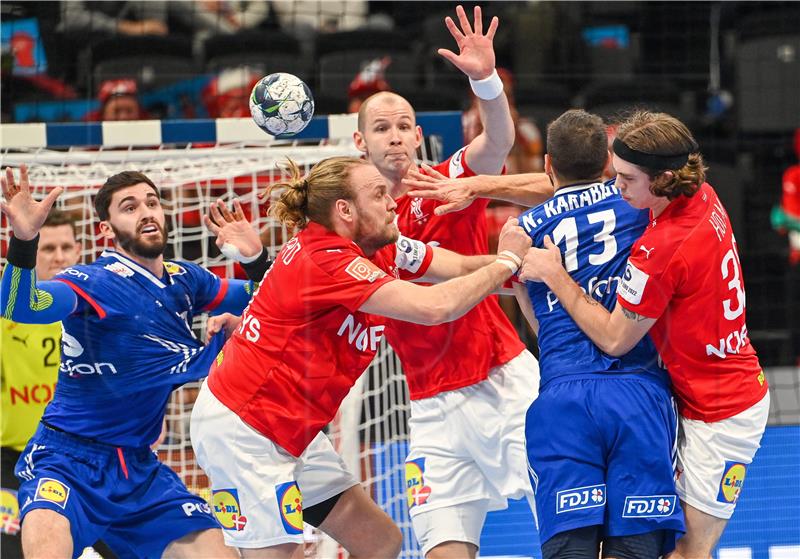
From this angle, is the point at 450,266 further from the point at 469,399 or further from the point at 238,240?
the point at 238,240

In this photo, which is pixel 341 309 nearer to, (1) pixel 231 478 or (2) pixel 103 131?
(1) pixel 231 478

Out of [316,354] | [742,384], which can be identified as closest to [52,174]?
[316,354]

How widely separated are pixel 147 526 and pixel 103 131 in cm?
235

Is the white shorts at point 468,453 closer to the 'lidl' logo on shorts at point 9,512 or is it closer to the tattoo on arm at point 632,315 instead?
the tattoo on arm at point 632,315

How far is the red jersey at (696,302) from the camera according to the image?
3.73m

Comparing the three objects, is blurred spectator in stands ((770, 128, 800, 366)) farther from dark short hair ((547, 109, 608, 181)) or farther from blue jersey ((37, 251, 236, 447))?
blue jersey ((37, 251, 236, 447))

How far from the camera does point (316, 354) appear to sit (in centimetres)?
415

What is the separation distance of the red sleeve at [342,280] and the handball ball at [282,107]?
104cm

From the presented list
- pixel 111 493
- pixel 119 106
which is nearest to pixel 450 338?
pixel 111 493

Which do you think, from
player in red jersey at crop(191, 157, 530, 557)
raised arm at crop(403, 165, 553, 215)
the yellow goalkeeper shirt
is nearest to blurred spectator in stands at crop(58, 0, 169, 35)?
the yellow goalkeeper shirt

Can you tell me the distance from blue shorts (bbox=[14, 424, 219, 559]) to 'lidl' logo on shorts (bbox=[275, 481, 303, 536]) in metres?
0.73

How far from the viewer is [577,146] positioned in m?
3.99

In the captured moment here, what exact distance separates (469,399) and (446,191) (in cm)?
90

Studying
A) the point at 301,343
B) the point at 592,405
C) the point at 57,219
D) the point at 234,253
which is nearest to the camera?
the point at 592,405
